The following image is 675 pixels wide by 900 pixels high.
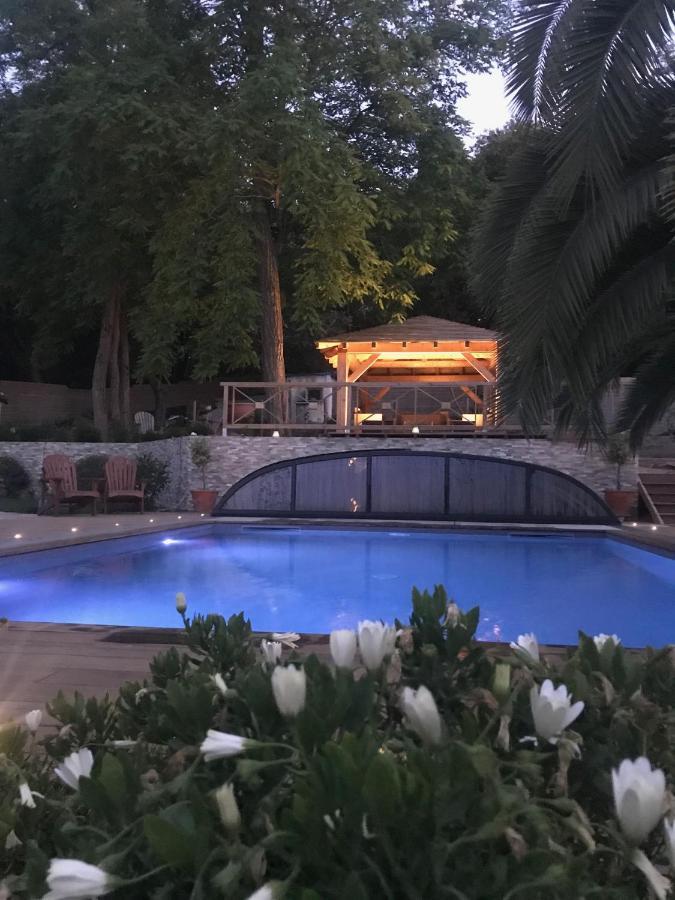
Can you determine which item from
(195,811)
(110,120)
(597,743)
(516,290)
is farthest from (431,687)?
(110,120)

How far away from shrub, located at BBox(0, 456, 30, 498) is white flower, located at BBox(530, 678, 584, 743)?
16.4 m

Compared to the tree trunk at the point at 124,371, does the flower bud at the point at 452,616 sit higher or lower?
lower

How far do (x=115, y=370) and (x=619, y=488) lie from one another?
1304 centimetres

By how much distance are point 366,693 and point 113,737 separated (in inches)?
22.1

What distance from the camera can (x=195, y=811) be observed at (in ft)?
2.71

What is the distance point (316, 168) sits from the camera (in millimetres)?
14219

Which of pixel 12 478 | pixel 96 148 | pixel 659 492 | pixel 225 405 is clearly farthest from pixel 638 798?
pixel 12 478

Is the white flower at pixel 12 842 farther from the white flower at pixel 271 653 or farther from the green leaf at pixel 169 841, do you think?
the white flower at pixel 271 653

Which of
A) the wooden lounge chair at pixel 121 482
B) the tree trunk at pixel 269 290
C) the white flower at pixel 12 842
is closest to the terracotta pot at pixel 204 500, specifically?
the wooden lounge chair at pixel 121 482

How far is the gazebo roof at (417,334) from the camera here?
15.8 m

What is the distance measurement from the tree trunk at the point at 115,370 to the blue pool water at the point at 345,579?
874 centimetres

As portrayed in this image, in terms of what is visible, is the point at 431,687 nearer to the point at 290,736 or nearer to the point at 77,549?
the point at 290,736

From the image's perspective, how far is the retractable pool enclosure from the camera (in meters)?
13.6

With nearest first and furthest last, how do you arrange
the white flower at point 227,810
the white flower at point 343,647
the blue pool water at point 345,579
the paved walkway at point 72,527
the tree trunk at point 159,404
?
the white flower at point 227,810
the white flower at point 343,647
the blue pool water at point 345,579
the paved walkway at point 72,527
the tree trunk at point 159,404
